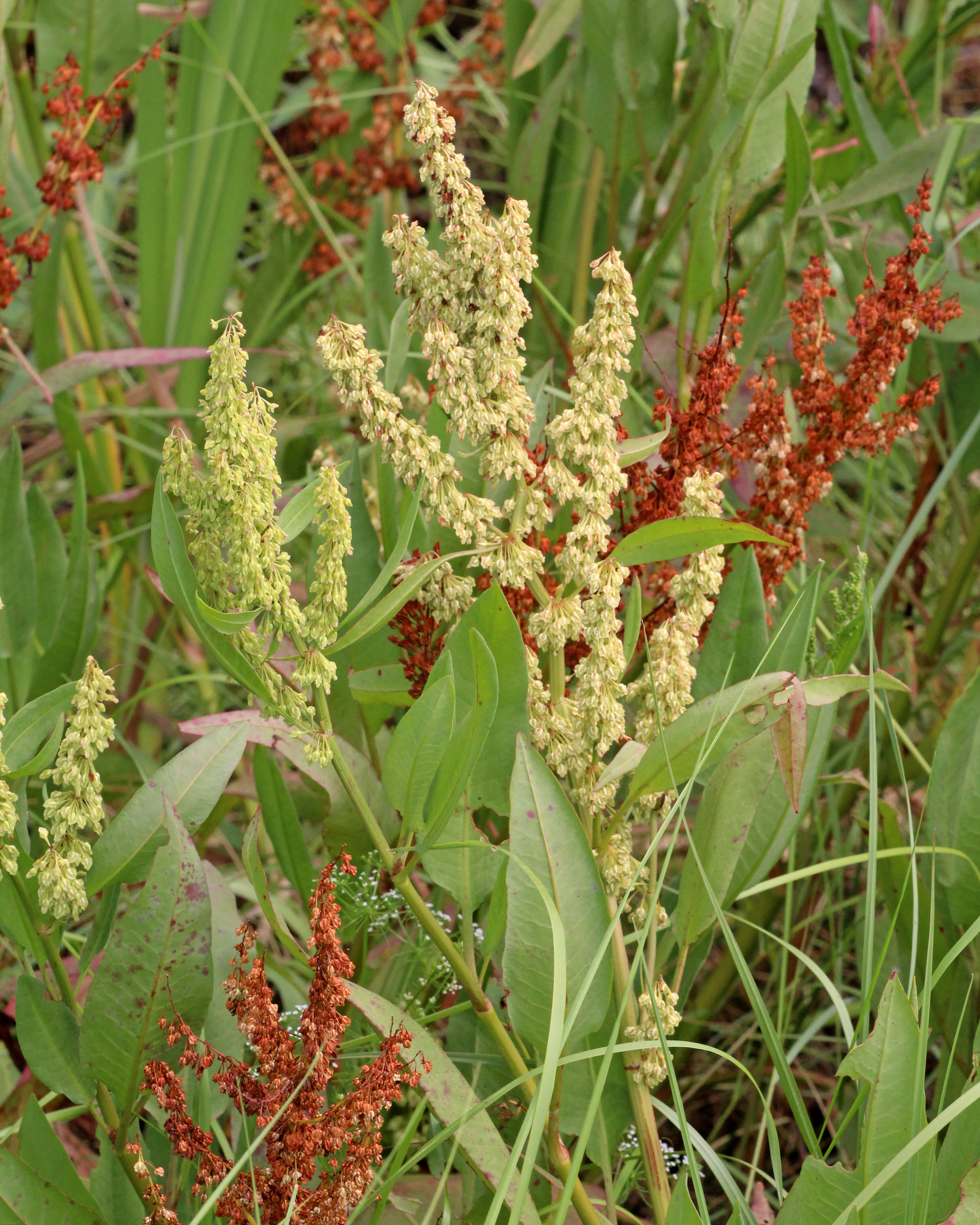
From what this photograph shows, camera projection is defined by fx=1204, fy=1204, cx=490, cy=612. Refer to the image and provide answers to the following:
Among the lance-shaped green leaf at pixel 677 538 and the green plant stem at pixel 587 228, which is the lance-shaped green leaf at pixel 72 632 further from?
the green plant stem at pixel 587 228

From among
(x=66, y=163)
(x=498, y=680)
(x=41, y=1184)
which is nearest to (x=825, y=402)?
(x=498, y=680)

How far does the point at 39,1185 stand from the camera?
28.9 inches

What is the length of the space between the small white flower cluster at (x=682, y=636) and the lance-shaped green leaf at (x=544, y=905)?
9cm

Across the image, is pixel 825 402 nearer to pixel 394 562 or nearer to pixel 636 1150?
pixel 394 562

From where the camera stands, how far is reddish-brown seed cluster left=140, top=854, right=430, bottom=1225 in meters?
0.68

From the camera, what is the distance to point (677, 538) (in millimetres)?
727

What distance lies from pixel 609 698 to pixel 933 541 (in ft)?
4.45

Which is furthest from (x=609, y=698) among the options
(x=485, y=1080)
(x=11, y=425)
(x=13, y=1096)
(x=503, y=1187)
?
(x=11, y=425)

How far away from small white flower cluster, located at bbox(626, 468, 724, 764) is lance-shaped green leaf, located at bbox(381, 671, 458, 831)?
127 mm

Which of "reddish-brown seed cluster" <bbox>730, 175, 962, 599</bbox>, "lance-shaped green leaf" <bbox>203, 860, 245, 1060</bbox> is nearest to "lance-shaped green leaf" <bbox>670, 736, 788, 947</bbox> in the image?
"reddish-brown seed cluster" <bbox>730, 175, 962, 599</bbox>

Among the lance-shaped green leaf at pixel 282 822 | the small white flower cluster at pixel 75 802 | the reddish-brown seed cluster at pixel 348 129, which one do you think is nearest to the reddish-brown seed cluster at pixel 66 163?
the reddish-brown seed cluster at pixel 348 129

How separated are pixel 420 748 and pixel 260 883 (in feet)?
0.42

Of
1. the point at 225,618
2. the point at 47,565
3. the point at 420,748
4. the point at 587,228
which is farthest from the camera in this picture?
the point at 587,228

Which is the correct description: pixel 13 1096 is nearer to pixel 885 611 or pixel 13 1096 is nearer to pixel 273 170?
pixel 885 611
